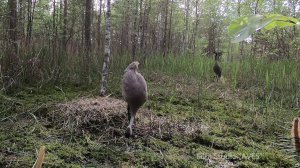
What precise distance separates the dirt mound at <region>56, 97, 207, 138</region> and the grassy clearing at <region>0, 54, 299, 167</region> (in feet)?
0.21

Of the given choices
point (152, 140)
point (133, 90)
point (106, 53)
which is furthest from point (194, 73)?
point (133, 90)

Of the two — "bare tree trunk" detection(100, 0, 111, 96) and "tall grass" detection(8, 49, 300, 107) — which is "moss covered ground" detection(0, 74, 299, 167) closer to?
"bare tree trunk" detection(100, 0, 111, 96)

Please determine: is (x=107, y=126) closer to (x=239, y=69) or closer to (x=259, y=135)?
(x=259, y=135)

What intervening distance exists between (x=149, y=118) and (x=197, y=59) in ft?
11.1

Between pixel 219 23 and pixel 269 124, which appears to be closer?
pixel 269 124

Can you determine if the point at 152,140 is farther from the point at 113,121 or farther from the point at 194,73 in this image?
the point at 194,73

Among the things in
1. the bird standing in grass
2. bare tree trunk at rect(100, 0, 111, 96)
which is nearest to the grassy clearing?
bare tree trunk at rect(100, 0, 111, 96)

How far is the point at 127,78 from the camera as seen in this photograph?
100 inches

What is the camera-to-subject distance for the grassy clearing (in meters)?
2.37

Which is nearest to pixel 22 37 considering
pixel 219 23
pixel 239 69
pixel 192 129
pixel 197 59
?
pixel 192 129

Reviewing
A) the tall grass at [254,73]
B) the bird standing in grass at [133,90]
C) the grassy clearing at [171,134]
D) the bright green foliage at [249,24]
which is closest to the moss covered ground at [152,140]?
the grassy clearing at [171,134]

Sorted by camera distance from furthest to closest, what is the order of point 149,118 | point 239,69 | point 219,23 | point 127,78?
point 219,23 < point 239,69 < point 149,118 < point 127,78

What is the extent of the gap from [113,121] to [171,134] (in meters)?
0.66

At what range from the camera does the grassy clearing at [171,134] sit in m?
2.37
